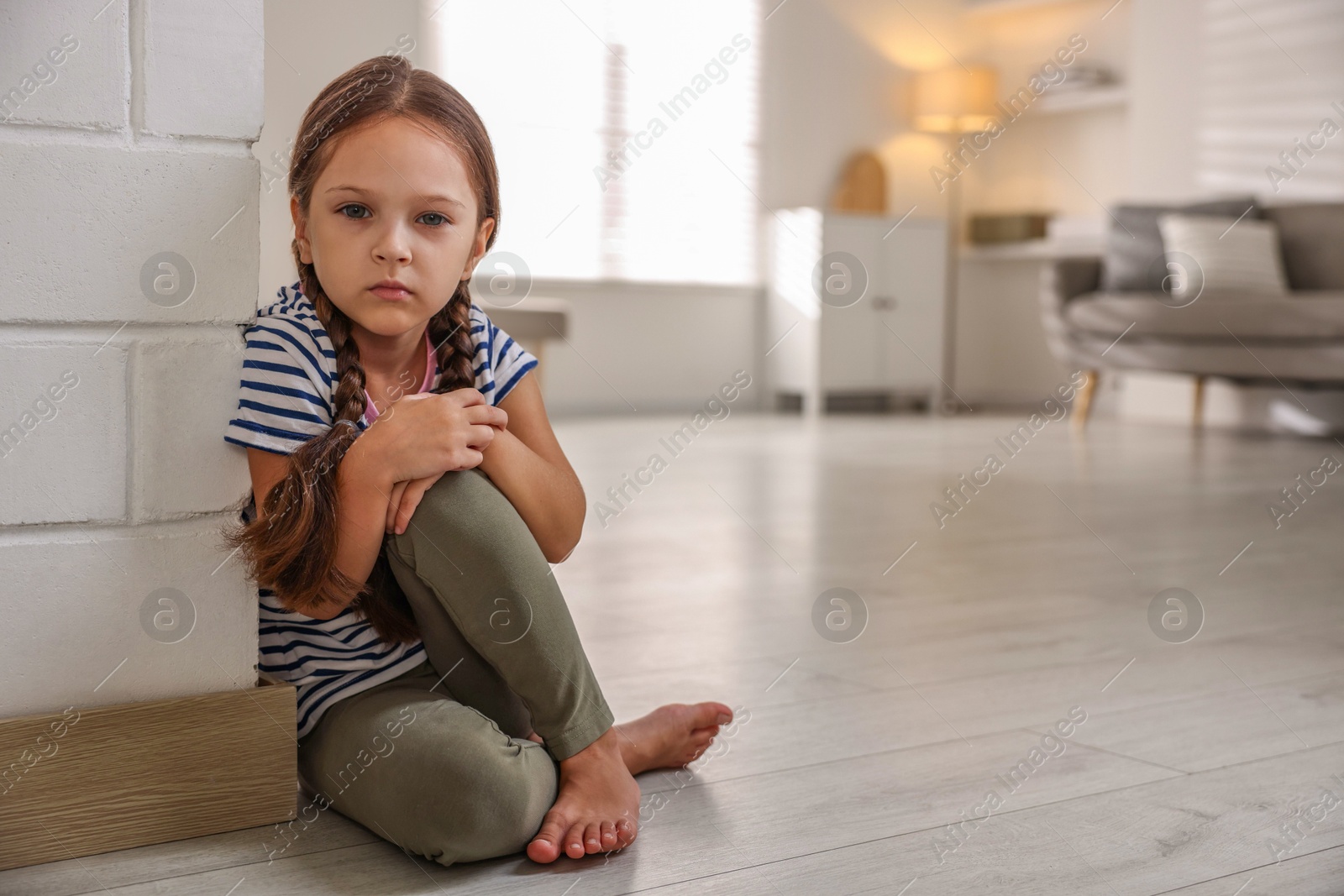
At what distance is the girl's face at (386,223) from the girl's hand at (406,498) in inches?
4.5

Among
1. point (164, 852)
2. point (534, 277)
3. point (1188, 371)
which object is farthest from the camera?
point (534, 277)

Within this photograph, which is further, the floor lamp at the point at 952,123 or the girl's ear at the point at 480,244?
the floor lamp at the point at 952,123

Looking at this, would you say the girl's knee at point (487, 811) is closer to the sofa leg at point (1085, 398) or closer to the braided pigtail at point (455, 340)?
the braided pigtail at point (455, 340)

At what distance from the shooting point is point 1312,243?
14.5 feet

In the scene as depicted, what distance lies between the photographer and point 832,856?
0.81 m

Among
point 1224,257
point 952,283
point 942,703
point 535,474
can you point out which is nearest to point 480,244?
point 535,474

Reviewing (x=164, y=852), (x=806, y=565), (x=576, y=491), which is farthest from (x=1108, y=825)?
(x=806, y=565)

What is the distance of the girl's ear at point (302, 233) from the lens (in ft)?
2.92

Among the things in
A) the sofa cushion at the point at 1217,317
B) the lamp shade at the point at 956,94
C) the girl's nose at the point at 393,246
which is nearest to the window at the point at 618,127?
the lamp shade at the point at 956,94

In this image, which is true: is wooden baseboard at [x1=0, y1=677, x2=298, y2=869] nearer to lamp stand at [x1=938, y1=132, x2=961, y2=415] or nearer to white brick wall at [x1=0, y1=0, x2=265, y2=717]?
white brick wall at [x1=0, y1=0, x2=265, y2=717]

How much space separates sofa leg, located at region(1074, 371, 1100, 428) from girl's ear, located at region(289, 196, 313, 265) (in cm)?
418

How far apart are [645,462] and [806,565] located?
1386 millimetres

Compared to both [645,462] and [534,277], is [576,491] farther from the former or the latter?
[534,277]

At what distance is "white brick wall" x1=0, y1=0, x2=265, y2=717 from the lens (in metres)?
0.75
